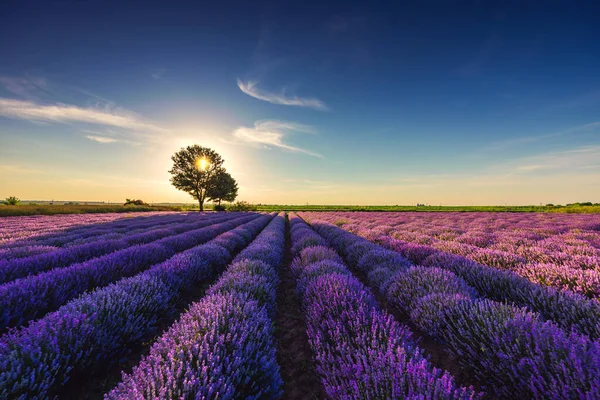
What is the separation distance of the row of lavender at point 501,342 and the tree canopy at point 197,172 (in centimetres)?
3742

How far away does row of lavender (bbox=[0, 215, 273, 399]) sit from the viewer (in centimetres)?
159

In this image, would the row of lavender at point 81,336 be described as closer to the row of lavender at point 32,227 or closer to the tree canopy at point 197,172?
the row of lavender at point 32,227

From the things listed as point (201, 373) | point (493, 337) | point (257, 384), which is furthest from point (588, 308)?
point (201, 373)

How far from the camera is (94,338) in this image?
2145 millimetres

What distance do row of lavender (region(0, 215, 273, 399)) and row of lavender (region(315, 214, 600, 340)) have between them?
3667mm

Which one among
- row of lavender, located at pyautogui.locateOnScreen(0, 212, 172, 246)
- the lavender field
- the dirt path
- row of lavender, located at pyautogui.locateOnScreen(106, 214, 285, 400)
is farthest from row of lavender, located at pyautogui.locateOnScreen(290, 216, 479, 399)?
row of lavender, located at pyautogui.locateOnScreen(0, 212, 172, 246)

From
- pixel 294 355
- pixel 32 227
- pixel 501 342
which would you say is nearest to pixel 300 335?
pixel 294 355

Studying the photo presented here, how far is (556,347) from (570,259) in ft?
14.6

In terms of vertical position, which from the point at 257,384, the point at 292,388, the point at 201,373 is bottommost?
the point at 292,388

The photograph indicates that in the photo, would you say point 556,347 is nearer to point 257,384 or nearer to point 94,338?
point 257,384

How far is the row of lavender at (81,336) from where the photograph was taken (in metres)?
Result: 1.59

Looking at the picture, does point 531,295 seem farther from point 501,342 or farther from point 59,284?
point 59,284

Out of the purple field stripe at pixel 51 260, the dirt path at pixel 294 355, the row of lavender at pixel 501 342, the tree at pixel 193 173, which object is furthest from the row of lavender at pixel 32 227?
the tree at pixel 193 173

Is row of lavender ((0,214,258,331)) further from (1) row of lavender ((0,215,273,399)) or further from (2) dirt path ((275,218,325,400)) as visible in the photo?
(2) dirt path ((275,218,325,400))
